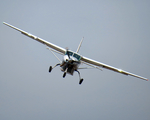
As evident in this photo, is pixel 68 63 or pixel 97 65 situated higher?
pixel 97 65

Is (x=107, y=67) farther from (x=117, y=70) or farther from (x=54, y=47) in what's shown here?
(x=54, y=47)

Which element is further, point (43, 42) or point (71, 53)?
point (43, 42)

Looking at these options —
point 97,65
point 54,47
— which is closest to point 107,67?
point 97,65

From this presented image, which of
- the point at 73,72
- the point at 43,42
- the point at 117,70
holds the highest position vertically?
the point at 43,42

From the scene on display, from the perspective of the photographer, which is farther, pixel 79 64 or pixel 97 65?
pixel 97 65

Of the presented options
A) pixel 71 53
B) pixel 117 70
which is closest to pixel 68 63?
pixel 71 53

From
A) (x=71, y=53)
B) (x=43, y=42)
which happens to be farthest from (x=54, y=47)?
(x=71, y=53)

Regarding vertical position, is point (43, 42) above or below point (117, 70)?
above

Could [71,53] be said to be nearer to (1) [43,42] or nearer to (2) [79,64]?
(2) [79,64]
